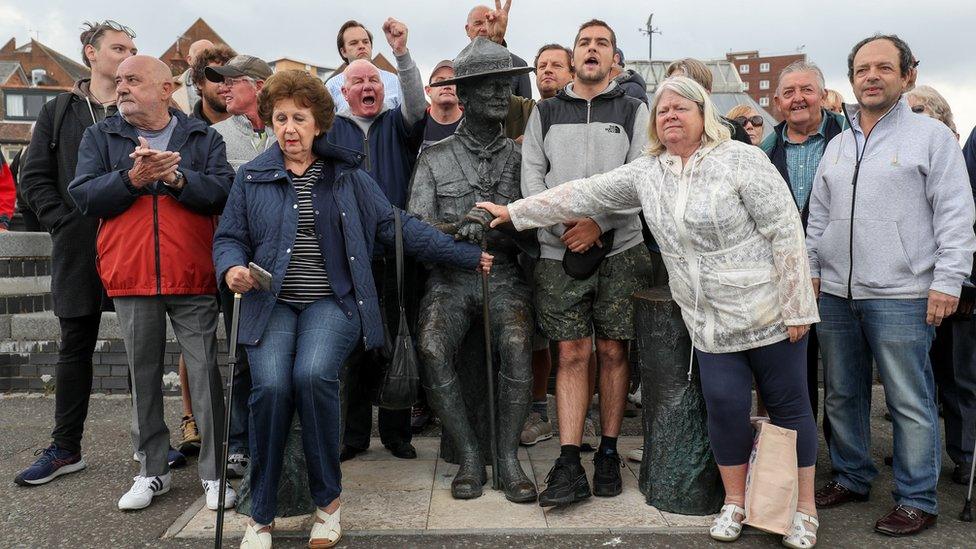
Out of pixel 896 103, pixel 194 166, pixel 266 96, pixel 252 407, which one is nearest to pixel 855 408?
pixel 896 103

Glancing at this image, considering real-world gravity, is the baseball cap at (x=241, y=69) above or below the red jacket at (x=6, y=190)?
above

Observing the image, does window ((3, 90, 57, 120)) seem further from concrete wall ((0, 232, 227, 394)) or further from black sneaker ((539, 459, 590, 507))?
black sneaker ((539, 459, 590, 507))

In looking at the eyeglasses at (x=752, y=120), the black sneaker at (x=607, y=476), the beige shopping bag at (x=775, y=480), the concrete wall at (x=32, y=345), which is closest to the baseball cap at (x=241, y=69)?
the concrete wall at (x=32, y=345)

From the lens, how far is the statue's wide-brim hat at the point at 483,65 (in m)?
4.18

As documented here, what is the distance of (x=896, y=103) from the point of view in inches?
147

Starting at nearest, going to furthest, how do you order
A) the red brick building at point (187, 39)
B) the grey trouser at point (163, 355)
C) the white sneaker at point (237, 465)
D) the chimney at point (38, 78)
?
the grey trouser at point (163, 355) < the white sneaker at point (237, 465) < the red brick building at point (187, 39) < the chimney at point (38, 78)

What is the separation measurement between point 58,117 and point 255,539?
8.80 feet

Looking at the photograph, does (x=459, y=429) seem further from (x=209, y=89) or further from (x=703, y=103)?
(x=209, y=89)

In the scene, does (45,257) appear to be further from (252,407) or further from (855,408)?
(855,408)

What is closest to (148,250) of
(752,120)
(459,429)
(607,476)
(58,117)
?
(58,117)

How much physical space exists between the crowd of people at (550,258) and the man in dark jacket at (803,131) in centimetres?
1

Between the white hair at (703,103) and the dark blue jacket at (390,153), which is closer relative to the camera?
the white hair at (703,103)

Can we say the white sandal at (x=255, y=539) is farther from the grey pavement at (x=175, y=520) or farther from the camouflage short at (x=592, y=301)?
the camouflage short at (x=592, y=301)

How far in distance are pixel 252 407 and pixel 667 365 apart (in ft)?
6.70
